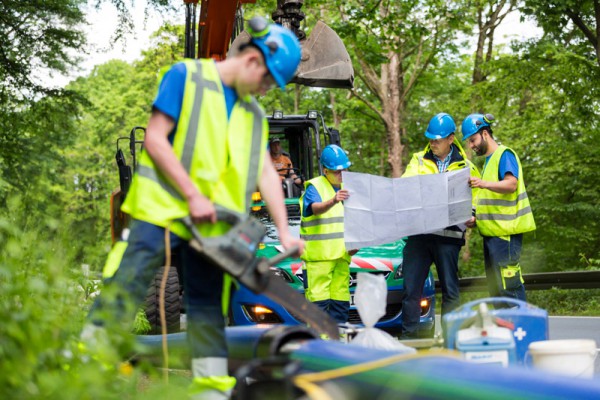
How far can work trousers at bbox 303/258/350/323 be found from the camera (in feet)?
27.9

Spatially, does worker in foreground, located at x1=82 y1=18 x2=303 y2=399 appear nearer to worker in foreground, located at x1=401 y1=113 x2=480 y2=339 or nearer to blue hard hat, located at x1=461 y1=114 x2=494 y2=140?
blue hard hat, located at x1=461 y1=114 x2=494 y2=140

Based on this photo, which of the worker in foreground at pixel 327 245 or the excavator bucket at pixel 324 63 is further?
the excavator bucket at pixel 324 63

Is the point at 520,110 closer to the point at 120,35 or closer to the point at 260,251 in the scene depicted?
the point at 120,35

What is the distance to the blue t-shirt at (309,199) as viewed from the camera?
8.73 metres

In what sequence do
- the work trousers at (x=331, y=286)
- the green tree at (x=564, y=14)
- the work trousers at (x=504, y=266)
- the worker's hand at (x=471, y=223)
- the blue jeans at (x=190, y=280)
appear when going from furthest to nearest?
the green tree at (x=564, y=14)
the work trousers at (x=331, y=286)
the worker's hand at (x=471, y=223)
the work trousers at (x=504, y=266)
the blue jeans at (x=190, y=280)

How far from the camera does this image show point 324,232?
8.66m

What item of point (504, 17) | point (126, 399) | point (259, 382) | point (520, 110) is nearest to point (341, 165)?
point (259, 382)

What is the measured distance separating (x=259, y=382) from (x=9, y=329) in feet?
3.56

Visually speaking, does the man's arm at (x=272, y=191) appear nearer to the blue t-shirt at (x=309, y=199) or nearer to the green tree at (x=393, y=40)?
the blue t-shirt at (x=309, y=199)

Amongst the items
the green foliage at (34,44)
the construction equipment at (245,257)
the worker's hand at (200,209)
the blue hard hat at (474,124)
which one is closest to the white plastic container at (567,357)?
the construction equipment at (245,257)

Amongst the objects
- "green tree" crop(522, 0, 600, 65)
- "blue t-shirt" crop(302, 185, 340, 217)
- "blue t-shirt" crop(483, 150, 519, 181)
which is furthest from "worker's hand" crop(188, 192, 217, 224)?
"green tree" crop(522, 0, 600, 65)

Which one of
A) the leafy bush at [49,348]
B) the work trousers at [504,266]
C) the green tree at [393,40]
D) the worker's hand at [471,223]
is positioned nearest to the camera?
the leafy bush at [49,348]

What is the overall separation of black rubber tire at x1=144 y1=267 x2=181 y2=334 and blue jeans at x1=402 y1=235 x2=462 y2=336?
2.94m

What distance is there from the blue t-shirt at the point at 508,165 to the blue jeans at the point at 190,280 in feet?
12.7
